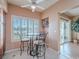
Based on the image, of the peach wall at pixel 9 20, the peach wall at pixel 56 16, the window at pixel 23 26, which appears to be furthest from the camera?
the window at pixel 23 26

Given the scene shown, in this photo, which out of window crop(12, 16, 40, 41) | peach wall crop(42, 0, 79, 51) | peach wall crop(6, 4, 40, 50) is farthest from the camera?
window crop(12, 16, 40, 41)

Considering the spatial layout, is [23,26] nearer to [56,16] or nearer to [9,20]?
[9,20]

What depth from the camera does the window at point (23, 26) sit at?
19.4 ft

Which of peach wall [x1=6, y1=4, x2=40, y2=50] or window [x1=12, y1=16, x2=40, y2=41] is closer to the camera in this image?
peach wall [x1=6, y1=4, x2=40, y2=50]

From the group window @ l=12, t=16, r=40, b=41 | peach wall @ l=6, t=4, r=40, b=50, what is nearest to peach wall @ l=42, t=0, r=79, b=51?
window @ l=12, t=16, r=40, b=41

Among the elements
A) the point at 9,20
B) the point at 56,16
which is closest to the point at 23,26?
the point at 9,20

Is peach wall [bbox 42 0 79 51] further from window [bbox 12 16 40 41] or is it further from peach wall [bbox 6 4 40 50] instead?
peach wall [bbox 6 4 40 50]

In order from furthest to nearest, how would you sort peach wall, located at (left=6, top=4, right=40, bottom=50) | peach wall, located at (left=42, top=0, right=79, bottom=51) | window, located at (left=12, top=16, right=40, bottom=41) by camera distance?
window, located at (left=12, top=16, right=40, bottom=41) → peach wall, located at (left=6, top=4, right=40, bottom=50) → peach wall, located at (left=42, top=0, right=79, bottom=51)

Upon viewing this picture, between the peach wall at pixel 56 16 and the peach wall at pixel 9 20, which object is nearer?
the peach wall at pixel 56 16

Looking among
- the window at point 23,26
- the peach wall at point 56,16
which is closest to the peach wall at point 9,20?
the window at point 23,26

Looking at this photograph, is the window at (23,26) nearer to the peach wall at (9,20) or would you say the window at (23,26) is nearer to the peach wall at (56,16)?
the peach wall at (9,20)

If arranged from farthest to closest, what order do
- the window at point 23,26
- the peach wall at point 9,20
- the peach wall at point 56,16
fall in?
1. the window at point 23,26
2. the peach wall at point 9,20
3. the peach wall at point 56,16

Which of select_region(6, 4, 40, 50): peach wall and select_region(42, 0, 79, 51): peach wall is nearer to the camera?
select_region(42, 0, 79, 51): peach wall

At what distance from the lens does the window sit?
591 cm
